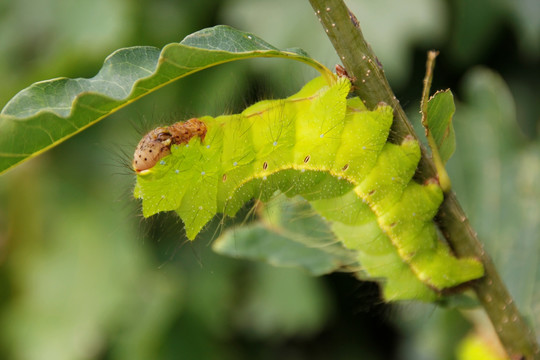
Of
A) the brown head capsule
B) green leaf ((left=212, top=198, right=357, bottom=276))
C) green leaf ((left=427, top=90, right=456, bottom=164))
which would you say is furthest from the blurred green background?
the brown head capsule

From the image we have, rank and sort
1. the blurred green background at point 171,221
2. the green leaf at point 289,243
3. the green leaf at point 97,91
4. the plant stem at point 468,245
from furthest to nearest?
the blurred green background at point 171,221
the green leaf at point 289,243
the plant stem at point 468,245
the green leaf at point 97,91

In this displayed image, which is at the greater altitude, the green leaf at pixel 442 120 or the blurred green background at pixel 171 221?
the green leaf at pixel 442 120

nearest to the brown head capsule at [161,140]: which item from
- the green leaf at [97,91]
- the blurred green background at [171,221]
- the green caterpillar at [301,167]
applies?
the green caterpillar at [301,167]

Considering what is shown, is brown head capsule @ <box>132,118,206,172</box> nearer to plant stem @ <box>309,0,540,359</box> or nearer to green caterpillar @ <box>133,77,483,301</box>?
green caterpillar @ <box>133,77,483,301</box>

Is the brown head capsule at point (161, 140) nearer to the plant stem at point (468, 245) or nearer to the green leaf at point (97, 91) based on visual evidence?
the green leaf at point (97, 91)

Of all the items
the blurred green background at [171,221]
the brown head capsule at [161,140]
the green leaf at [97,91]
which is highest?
the green leaf at [97,91]

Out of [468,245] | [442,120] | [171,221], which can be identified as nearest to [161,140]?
[442,120]

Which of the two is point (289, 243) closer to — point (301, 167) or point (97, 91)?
point (301, 167)

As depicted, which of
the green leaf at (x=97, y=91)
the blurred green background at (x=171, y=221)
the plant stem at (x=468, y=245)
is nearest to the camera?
the green leaf at (x=97, y=91)
